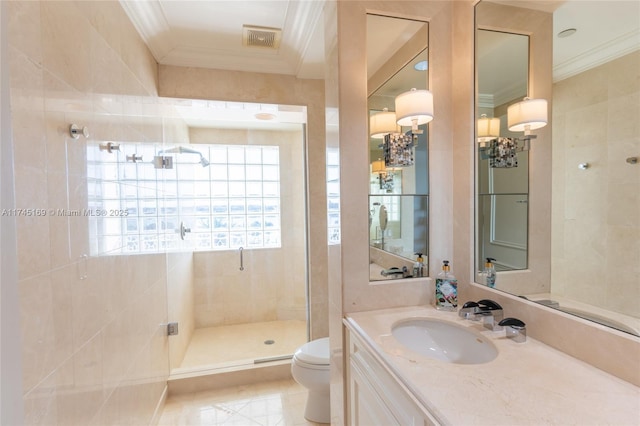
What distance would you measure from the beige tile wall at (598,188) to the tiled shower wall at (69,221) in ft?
5.49

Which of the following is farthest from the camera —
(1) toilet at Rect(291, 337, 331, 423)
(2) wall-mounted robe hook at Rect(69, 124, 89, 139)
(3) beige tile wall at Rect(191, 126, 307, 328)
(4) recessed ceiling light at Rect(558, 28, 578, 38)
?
(3) beige tile wall at Rect(191, 126, 307, 328)

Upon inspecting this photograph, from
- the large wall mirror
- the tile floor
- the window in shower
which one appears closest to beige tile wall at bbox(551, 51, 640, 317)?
the large wall mirror

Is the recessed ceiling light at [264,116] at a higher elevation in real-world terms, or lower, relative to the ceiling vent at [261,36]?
lower

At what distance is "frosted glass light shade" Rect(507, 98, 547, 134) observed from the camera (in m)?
1.05

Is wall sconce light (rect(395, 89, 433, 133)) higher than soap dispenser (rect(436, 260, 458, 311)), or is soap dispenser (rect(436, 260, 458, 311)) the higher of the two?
wall sconce light (rect(395, 89, 433, 133))

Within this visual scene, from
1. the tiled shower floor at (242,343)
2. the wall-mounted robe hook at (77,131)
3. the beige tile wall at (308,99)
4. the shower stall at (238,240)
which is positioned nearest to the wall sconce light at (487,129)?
the beige tile wall at (308,99)

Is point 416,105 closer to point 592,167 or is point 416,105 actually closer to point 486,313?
point 592,167

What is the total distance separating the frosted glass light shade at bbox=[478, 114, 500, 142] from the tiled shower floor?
2.32m

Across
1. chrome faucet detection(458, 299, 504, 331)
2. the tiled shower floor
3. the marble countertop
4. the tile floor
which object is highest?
chrome faucet detection(458, 299, 504, 331)

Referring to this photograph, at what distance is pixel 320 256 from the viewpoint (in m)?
2.50

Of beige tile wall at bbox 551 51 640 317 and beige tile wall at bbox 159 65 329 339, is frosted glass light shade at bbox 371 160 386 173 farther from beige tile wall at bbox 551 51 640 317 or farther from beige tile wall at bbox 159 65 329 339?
beige tile wall at bbox 159 65 329 339

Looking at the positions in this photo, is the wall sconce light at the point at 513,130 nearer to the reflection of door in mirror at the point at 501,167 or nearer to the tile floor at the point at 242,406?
the reflection of door in mirror at the point at 501,167

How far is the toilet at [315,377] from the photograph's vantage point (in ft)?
6.10

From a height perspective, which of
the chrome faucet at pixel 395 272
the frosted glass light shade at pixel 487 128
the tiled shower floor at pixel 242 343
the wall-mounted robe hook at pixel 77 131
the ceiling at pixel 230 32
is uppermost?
the ceiling at pixel 230 32
